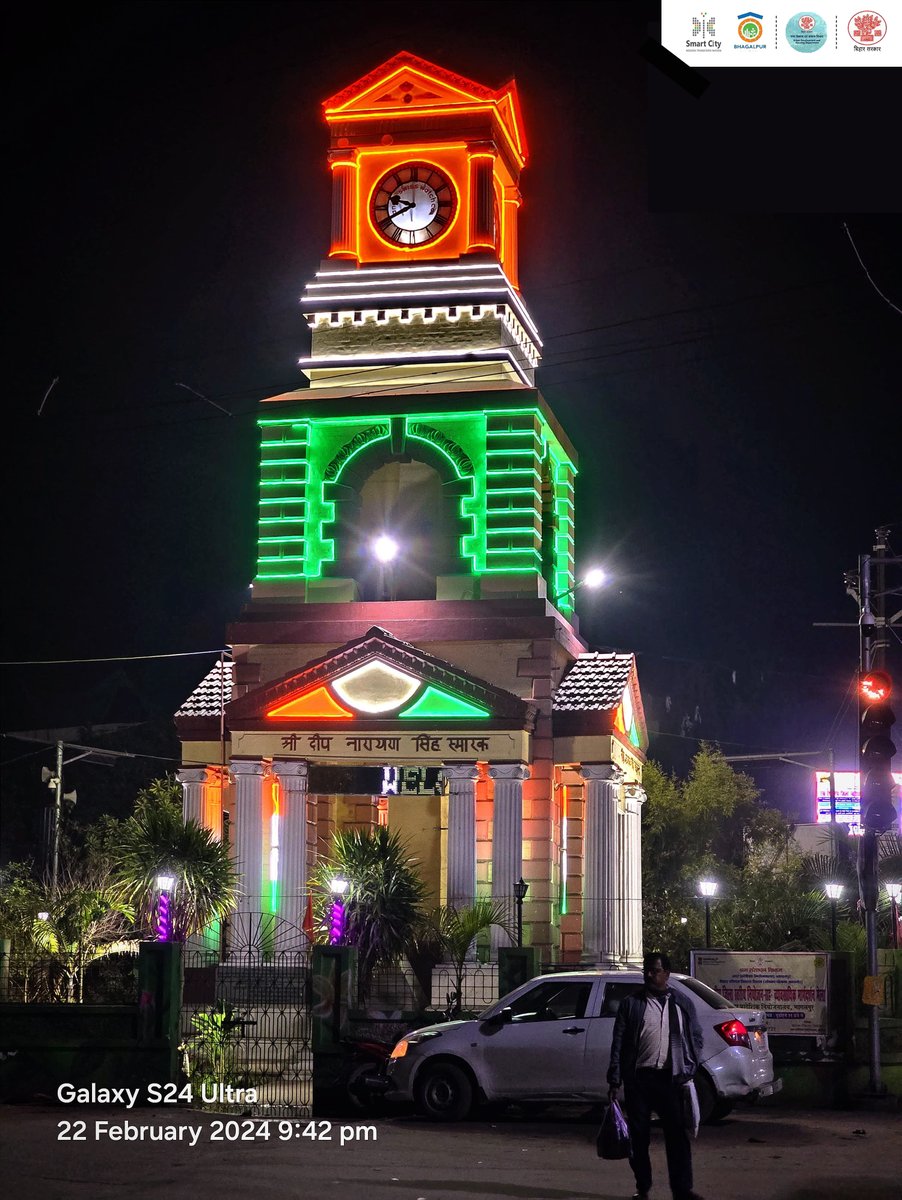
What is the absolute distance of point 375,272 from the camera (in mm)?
39438

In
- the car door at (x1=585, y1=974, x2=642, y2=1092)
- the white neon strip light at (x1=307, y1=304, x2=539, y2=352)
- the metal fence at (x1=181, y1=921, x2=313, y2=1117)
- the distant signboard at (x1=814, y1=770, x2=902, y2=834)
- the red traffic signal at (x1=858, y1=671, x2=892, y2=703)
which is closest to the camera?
the car door at (x1=585, y1=974, x2=642, y2=1092)

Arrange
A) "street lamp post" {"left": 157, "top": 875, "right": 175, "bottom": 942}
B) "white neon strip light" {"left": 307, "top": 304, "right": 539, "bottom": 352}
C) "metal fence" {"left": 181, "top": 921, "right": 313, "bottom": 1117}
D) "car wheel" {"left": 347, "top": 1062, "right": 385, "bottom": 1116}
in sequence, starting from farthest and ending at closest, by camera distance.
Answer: "white neon strip light" {"left": 307, "top": 304, "right": 539, "bottom": 352}
"street lamp post" {"left": 157, "top": 875, "right": 175, "bottom": 942}
"metal fence" {"left": 181, "top": 921, "right": 313, "bottom": 1117}
"car wheel" {"left": 347, "top": 1062, "right": 385, "bottom": 1116}

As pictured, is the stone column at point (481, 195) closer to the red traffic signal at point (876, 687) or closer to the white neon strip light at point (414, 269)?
the white neon strip light at point (414, 269)

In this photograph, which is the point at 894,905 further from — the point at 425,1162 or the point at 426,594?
the point at 425,1162

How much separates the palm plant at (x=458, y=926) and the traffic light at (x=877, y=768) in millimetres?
9212

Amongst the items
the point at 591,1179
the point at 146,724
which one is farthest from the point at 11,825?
the point at 591,1179

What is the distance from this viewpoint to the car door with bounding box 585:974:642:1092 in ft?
65.0

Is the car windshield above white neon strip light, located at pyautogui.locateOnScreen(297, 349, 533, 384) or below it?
below

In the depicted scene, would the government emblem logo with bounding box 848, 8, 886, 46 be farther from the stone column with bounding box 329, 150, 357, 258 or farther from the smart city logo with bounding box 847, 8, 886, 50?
the stone column with bounding box 329, 150, 357, 258

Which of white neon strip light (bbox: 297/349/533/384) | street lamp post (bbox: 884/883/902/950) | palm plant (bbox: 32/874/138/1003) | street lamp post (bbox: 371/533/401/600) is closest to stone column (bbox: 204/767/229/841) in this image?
street lamp post (bbox: 371/533/401/600)

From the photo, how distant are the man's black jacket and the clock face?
27733 mm

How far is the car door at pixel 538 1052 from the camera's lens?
783 inches

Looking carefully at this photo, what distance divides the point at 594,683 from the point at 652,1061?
2318cm

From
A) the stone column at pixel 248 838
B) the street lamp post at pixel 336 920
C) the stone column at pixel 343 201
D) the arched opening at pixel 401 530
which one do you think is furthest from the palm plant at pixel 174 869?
the stone column at pixel 343 201
